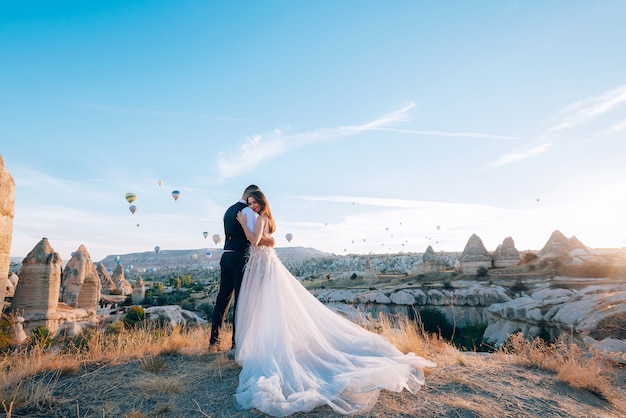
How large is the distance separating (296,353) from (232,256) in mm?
1469

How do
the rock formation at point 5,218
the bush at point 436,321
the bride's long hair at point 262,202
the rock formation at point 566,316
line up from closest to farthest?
the rock formation at point 5,218, the bride's long hair at point 262,202, the rock formation at point 566,316, the bush at point 436,321

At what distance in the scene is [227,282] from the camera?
4.64 metres

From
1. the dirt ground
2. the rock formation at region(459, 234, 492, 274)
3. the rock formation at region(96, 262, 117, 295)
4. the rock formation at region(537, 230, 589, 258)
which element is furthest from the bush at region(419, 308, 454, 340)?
the rock formation at region(96, 262, 117, 295)

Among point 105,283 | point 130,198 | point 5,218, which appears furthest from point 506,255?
point 105,283

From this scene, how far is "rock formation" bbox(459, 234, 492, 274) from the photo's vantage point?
122ft

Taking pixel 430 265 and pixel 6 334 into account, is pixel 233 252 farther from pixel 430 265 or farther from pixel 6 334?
pixel 430 265

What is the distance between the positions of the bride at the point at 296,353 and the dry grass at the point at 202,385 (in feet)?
0.47

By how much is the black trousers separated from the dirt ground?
52 cm

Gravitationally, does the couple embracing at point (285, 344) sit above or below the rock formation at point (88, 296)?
above

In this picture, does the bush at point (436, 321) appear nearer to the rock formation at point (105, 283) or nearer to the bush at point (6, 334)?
the bush at point (6, 334)

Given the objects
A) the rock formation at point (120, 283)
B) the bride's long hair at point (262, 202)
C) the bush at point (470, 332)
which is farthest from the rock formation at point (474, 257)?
the rock formation at point (120, 283)

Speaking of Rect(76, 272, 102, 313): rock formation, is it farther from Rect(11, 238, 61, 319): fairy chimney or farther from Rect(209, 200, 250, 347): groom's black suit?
Rect(209, 200, 250, 347): groom's black suit

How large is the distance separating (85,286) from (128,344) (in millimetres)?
23187

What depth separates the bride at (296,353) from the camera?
2.89 m
